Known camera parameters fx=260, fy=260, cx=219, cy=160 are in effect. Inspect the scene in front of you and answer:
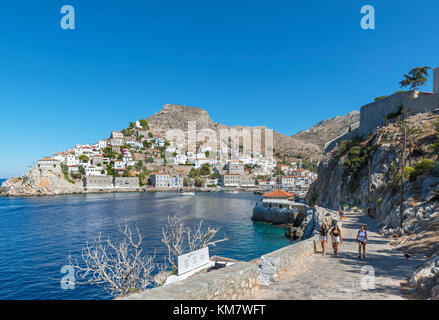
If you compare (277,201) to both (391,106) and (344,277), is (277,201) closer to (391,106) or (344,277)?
(391,106)

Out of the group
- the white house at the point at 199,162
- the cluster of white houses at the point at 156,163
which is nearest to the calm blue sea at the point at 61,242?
→ the cluster of white houses at the point at 156,163

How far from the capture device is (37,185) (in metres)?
84.5

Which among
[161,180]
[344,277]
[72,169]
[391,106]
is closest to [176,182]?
[161,180]

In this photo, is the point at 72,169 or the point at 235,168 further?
the point at 235,168

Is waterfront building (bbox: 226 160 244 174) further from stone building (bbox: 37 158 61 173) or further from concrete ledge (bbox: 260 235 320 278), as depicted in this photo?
concrete ledge (bbox: 260 235 320 278)

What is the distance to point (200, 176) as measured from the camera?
12488cm

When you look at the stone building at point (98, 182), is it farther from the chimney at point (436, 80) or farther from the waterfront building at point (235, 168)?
the chimney at point (436, 80)

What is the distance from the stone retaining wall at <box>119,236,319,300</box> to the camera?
3.58 m

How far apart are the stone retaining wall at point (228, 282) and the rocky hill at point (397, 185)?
3116mm

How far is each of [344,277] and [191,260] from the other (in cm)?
403

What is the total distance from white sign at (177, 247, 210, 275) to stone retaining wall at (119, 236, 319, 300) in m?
1.66
